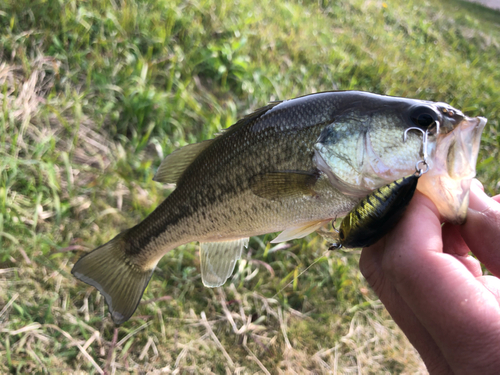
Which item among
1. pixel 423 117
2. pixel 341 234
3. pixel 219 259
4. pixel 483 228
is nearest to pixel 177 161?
pixel 219 259

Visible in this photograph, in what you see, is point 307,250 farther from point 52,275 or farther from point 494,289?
point 52,275

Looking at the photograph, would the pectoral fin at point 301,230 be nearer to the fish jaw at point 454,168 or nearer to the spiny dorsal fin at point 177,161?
the fish jaw at point 454,168

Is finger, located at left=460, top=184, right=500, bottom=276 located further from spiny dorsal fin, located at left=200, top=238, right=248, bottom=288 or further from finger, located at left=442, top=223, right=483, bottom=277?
spiny dorsal fin, located at left=200, top=238, right=248, bottom=288

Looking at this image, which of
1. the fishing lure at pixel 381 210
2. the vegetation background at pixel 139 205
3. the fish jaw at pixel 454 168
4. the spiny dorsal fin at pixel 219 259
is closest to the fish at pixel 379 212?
the fishing lure at pixel 381 210

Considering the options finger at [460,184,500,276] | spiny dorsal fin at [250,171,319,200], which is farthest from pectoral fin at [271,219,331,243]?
finger at [460,184,500,276]

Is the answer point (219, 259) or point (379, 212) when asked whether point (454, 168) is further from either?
point (219, 259)
